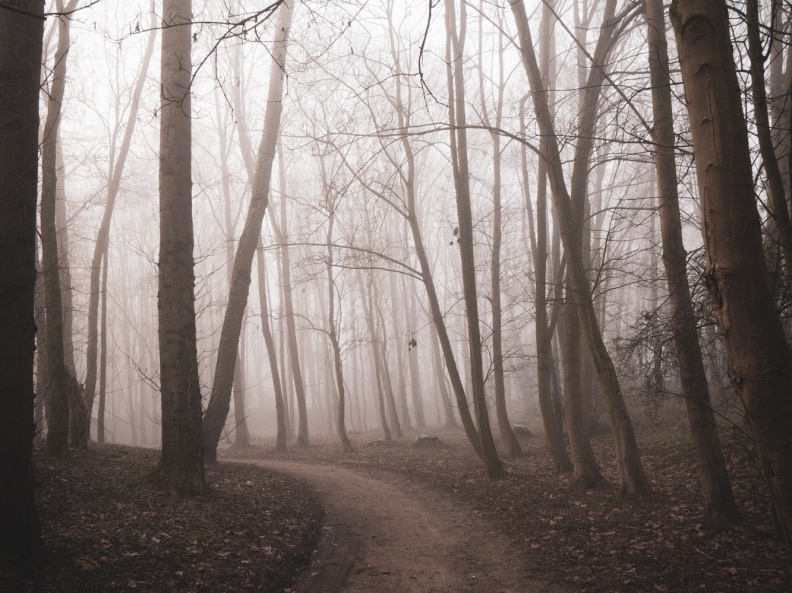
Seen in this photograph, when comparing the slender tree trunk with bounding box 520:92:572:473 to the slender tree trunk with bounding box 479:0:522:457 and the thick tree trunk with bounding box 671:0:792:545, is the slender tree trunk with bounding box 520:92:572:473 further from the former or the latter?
the thick tree trunk with bounding box 671:0:792:545

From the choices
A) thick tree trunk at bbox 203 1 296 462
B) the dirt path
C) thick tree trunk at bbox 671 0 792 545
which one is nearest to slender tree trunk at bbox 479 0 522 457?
the dirt path

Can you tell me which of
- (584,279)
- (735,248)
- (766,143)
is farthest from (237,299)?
(735,248)

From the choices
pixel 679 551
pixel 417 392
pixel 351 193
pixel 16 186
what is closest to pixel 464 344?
pixel 417 392

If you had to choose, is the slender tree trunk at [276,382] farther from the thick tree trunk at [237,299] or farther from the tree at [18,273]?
the tree at [18,273]

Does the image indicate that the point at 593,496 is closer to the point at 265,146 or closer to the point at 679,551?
the point at 679,551

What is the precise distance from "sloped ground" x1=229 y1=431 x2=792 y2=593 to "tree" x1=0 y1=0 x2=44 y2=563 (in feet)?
15.2

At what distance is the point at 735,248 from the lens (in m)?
2.37

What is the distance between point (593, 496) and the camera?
7.46 m

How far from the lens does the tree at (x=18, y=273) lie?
146 inches

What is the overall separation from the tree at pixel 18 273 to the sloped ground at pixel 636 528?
463 cm

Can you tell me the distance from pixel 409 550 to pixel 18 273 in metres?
4.99

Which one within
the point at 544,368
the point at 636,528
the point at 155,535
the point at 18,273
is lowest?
the point at 636,528

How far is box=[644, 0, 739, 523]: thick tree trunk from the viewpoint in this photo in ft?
18.2

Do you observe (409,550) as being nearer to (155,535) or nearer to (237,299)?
(155,535)
